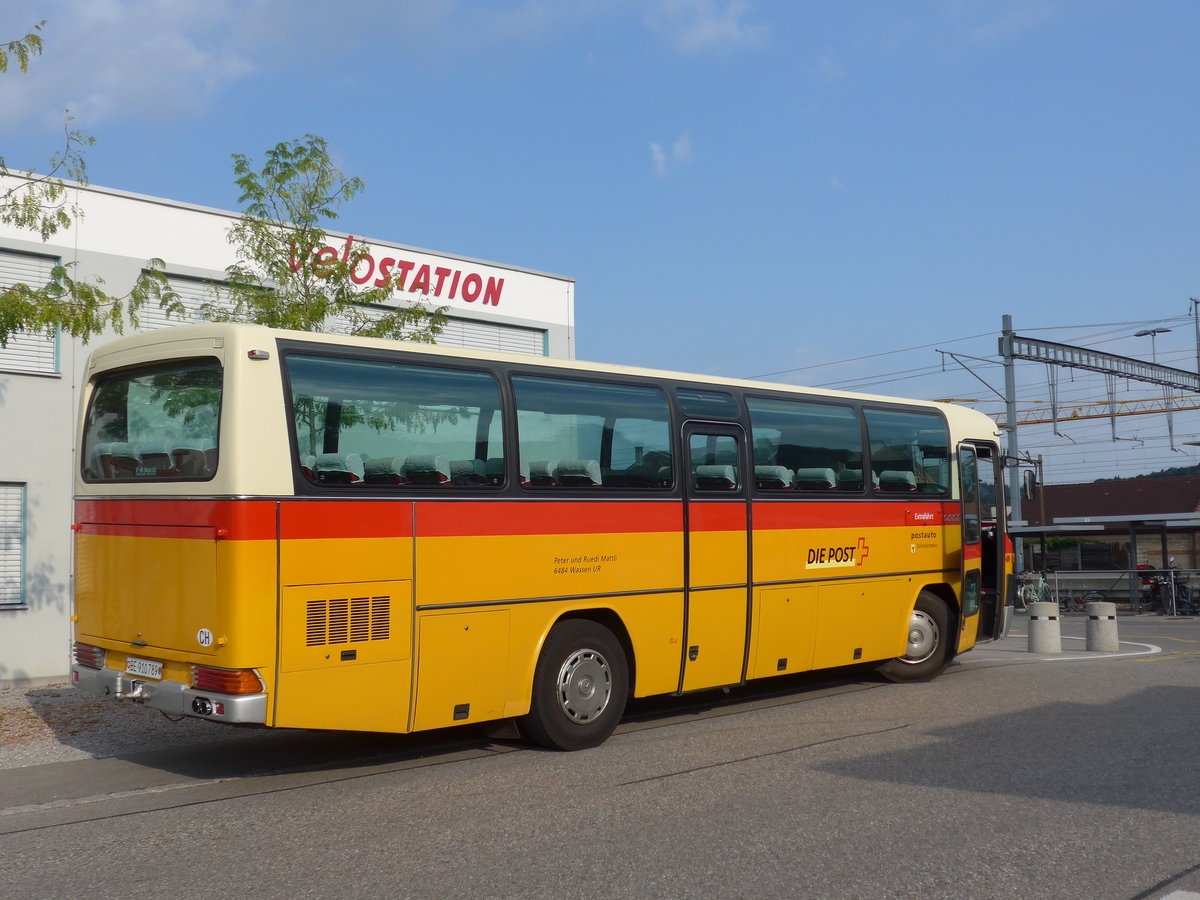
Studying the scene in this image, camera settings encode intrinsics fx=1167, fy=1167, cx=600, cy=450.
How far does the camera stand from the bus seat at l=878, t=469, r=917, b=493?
41.2ft

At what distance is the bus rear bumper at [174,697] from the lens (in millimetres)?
7340

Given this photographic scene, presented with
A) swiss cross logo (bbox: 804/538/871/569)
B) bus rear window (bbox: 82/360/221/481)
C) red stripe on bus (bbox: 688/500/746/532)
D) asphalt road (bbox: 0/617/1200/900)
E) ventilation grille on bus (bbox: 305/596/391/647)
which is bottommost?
asphalt road (bbox: 0/617/1200/900)

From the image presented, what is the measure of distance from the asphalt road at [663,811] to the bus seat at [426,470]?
6.90 feet

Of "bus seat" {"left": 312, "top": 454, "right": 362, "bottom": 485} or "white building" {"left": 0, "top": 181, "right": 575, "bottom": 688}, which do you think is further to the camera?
"white building" {"left": 0, "top": 181, "right": 575, "bottom": 688}

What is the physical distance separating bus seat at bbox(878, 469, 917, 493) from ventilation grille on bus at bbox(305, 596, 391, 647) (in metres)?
6.37

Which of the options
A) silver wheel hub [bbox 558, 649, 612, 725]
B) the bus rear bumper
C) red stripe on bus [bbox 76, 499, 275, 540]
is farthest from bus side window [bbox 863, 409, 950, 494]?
the bus rear bumper

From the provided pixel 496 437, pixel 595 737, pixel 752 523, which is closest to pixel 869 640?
pixel 752 523

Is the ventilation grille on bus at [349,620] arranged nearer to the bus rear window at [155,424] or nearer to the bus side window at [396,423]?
the bus side window at [396,423]

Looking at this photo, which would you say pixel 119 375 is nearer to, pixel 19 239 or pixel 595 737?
pixel 595 737

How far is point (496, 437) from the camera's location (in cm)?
897

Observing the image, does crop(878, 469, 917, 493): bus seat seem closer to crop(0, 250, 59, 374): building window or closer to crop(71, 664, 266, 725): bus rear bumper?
crop(71, 664, 266, 725): bus rear bumper

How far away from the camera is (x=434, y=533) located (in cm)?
839

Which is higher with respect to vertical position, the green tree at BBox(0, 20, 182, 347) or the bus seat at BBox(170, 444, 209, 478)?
the green tree at BBox(0, 20, 182, 347)

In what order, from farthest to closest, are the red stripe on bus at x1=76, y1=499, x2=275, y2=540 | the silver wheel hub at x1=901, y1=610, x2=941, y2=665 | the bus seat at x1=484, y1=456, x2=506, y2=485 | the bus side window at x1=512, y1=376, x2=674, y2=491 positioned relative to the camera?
1. the silver wheel hub at x1=901, y1=610, x2=941, y2=665
2. the bus side window at x1=512, y1=376, x2=674, y2=491
3. the bus seat at x1=484, y1=456, x2=506, y2=485
4. the red stripe on bus at x1=76, y1=499, x2=275, y2=540
